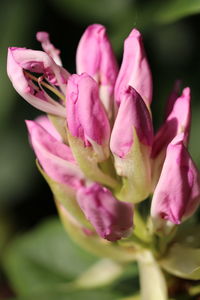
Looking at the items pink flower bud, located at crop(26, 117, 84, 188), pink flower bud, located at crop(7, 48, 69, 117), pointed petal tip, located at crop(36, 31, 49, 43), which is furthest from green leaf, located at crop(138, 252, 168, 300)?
pointed petal tip, located at crop(36, 31, 49, 43)

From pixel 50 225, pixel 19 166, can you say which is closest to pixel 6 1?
pixel 19 166

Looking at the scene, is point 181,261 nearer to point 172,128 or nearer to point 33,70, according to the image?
point 172,128

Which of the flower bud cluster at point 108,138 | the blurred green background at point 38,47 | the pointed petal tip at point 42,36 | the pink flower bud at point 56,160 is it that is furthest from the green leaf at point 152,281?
the blurred green background at point 38,47

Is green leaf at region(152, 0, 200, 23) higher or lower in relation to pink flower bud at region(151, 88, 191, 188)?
higher

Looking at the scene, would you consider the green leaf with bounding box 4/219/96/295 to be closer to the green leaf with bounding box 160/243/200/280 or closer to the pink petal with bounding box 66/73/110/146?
the green leaf with bounding box 160/243/200/280

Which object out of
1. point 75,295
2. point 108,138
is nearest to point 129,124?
point 108,138

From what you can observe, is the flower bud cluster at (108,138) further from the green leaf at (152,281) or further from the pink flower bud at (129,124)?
the green leaf at (152,281)

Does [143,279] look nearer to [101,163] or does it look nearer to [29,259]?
[101,163]
